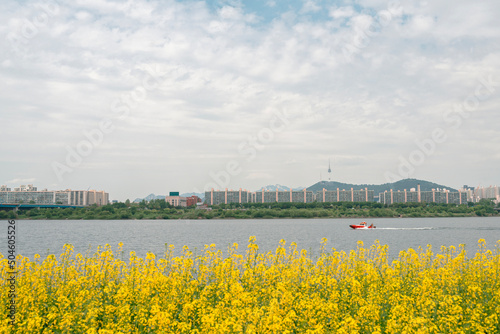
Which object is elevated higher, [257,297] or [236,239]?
[257,297]

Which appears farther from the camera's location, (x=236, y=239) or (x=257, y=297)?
(x=236, y=239)

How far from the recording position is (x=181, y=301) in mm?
13820

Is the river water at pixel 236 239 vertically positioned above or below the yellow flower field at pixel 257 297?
below

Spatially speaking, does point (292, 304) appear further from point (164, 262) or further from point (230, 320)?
point (164, 262)

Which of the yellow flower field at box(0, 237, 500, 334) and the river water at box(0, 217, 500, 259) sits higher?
the yellow flower field at box(0, 237, 500, 334)

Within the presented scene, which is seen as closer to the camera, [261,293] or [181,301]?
[181,301]

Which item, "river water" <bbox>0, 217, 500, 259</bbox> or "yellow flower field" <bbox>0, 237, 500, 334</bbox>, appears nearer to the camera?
"yellow flower field" <bbox>0, 237, 500, 334</bbox>

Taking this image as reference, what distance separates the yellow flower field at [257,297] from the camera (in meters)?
10.7

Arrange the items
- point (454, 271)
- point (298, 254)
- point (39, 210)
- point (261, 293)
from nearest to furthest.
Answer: point (261, 293) < point (454, 271) < point (298, 254) < point (39, 210)

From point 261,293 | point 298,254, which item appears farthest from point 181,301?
point 298,254

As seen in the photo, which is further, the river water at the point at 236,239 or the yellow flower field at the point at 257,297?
the river water at the point at 236,239

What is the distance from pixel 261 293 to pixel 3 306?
8.19 meters

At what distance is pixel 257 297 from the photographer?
1436 cm

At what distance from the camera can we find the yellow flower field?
35.0ft
